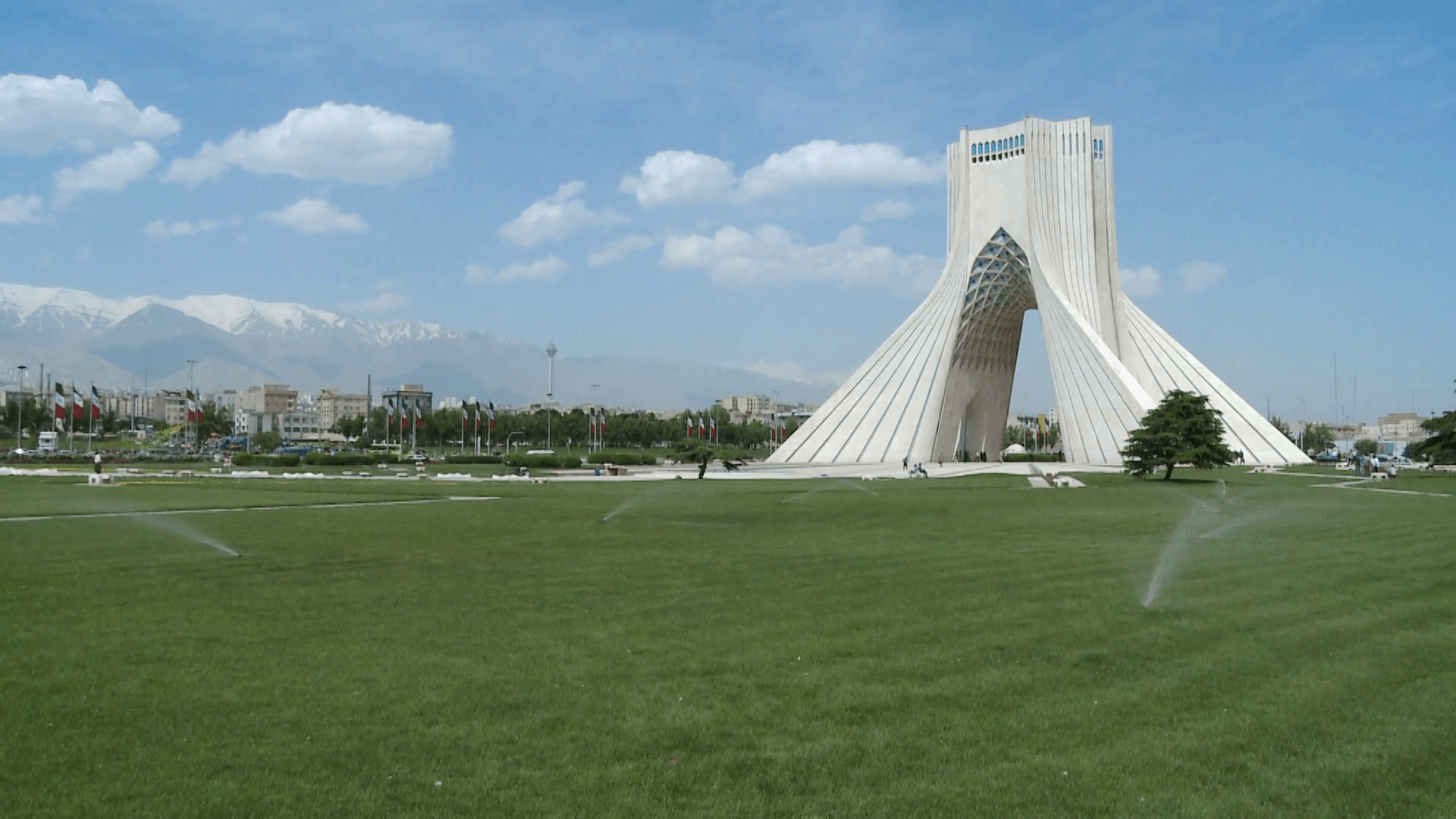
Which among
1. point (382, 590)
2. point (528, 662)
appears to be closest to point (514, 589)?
point (382, 590)

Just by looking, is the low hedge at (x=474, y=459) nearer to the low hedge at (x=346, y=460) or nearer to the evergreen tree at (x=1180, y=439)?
the low hedge at (x=346, y=460)

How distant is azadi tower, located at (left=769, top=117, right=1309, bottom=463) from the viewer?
1903 inches

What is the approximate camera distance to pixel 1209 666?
22.9 ft

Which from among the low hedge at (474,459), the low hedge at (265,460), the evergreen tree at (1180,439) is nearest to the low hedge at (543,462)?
the low hedge at (474,459)

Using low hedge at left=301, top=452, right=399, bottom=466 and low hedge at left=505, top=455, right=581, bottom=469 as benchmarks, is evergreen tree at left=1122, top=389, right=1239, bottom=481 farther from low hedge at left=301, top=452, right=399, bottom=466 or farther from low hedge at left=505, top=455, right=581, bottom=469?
low hedge at left=301, top=452, right=399, bottom=466

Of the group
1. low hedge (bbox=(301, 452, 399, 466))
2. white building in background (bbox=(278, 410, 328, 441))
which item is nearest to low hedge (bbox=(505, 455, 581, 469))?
low hedge (bbox=(301, 452, 399, 466))

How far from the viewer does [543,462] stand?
163ft

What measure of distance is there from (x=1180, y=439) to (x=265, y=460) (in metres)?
38.4

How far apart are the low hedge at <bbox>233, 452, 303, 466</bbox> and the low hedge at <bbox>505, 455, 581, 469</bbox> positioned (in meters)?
9.46

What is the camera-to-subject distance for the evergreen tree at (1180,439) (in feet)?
106

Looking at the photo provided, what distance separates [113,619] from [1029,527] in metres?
12.9

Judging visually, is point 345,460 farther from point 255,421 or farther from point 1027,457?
point 255,421

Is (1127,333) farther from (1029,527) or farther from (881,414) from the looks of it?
(1029,527)

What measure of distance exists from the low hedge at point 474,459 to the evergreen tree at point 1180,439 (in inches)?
1239
